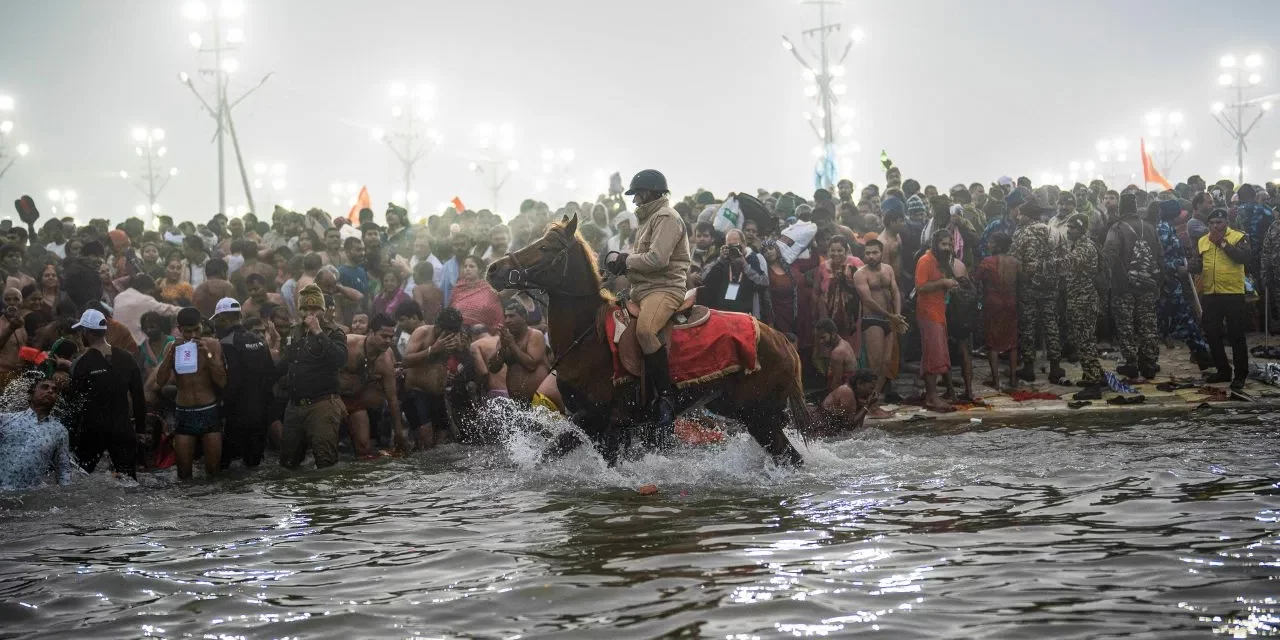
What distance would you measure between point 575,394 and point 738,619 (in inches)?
185

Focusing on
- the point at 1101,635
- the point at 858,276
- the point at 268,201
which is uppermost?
the point at 268,201

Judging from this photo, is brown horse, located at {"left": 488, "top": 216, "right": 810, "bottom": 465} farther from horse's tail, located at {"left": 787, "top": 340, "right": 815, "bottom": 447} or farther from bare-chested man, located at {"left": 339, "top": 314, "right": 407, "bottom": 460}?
bare-chested man, located at {"left": 339, "top": 314, "right": 407, "bottom": 460}

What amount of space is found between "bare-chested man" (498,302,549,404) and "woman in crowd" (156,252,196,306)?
5.01 m

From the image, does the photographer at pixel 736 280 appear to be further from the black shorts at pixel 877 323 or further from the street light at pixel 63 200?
the street light at pixel 63 200

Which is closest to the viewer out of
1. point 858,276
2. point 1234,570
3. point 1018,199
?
point 1234,570

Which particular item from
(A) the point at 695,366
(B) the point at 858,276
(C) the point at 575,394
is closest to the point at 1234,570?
(A) the point at 695,366

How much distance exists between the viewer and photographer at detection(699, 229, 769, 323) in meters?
14.7

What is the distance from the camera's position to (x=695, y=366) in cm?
994

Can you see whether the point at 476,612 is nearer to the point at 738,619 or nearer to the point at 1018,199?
the point at 738,619

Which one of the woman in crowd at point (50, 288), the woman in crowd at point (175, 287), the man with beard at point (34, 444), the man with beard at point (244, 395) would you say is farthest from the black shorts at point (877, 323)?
the woman in crowd at point (50, 288)

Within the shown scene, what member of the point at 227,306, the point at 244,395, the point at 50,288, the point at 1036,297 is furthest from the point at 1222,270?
the point at 50,288

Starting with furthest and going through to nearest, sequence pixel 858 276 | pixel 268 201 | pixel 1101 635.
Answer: pixel 268 201 < pixel 858 276 < pixel 1101 635

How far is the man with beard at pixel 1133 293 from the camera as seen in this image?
16.3 meters

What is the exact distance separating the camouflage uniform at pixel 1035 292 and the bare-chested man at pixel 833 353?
3416 millimetres
